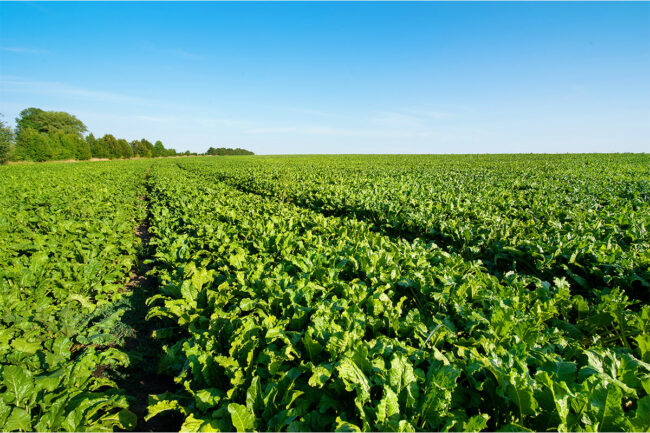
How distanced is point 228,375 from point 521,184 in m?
17.6

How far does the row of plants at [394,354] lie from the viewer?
1.88 metres

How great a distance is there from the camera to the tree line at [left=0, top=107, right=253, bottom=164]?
58094 millimetres

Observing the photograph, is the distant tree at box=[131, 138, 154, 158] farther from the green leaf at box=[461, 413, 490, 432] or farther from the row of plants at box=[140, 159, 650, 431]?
the green leaf at box=[461, 413, 490, 432]

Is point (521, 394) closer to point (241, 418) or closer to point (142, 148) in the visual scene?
point (241, 418)

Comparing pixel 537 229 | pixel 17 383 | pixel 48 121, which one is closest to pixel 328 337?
pixel 17 383

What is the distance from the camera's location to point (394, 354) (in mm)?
2193

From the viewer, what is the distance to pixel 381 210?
33.8ft

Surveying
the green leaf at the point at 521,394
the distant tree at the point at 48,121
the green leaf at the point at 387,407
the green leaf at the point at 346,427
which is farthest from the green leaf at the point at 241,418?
A: the distant tree at the point at 48,121

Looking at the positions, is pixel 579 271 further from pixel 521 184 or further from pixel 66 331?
pixel 521 184

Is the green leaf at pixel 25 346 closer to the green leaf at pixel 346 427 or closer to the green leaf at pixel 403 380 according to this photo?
the green leaf at pixel 346 427

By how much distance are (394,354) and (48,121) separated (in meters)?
132

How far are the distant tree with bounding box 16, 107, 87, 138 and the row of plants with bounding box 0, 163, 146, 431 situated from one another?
367ft

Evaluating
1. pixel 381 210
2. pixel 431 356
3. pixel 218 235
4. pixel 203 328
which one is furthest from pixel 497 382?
pixel 381 210

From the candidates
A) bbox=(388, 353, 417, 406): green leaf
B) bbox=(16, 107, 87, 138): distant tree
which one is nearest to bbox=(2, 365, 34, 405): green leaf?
bbox=(388, 353, 417, 406): green leaf
